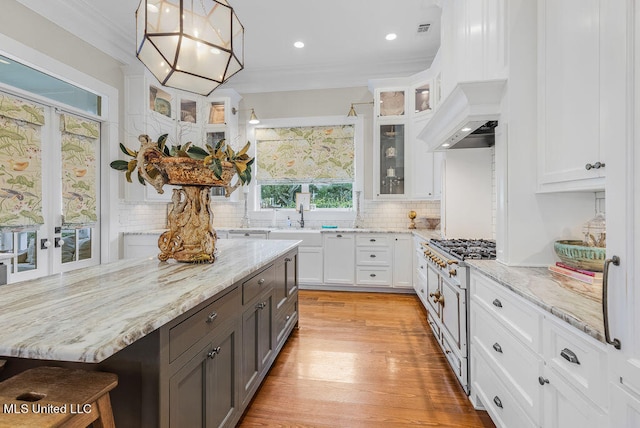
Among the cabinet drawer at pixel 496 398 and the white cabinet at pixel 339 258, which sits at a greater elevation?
the white cabinet at pixel 339 258

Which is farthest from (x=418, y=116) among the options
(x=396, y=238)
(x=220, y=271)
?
(x=220, y=271)

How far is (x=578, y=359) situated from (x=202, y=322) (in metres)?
1.37

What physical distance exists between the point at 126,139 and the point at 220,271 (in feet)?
11.3

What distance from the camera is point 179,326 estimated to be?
3.72 feet

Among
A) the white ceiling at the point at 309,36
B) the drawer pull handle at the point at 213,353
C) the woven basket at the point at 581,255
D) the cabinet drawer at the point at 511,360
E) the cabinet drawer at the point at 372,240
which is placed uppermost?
the white ceiling at the point at 309,36

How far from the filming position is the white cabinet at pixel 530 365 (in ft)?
3.36

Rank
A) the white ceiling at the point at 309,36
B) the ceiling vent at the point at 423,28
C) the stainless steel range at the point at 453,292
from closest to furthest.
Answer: the stainless steel range at the point at 453,292 → the white ceiling at the point at 309,36 → the ceiling vent at the point at 423,28

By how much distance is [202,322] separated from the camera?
1.29 meters

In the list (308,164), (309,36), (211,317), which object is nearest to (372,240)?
(308,164)

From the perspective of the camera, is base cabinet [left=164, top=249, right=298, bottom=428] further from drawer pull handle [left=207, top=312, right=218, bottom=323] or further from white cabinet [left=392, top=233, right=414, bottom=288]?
white cabinet [left=392, top=233, right=414, bottom=288]

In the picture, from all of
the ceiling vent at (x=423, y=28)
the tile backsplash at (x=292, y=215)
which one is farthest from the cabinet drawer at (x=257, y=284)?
the ceiling vent at (x=423, y=28)

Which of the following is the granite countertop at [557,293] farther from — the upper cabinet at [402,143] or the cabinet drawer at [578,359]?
the upper cabinet at [402,143]

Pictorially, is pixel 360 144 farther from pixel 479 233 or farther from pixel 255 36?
pixel 479 233
